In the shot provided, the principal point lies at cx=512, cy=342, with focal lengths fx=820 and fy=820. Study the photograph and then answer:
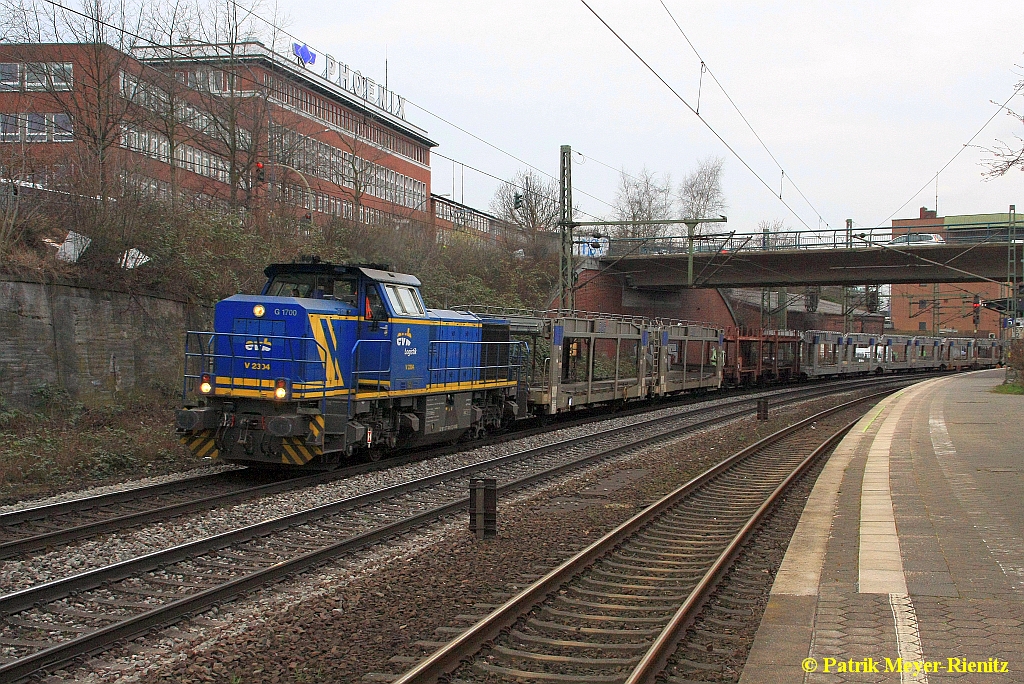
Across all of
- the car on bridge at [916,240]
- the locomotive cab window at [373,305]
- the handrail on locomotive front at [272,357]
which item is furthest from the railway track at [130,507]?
the car on bridge at [916,240]

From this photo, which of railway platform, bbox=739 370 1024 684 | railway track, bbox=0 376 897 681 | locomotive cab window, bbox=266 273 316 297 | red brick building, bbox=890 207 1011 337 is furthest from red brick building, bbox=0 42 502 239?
red brick building, bbox=890 207 1011 337

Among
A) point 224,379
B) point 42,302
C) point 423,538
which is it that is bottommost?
point 423,538

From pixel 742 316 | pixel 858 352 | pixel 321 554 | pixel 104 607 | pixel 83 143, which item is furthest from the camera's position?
pixel 742 316

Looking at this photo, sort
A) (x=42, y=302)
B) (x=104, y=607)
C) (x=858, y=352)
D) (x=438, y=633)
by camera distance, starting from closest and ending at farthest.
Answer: (x=438, y=633) < (x=104, y=607) < (x=42, y=302) < (x=858, y=352)

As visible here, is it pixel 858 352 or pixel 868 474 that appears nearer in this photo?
pixel 868 474

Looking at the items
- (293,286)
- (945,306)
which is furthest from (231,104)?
(945,306)

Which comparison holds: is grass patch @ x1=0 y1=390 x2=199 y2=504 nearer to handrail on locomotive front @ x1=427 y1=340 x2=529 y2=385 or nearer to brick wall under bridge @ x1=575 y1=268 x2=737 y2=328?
handrail on locomotive front @ x1=427 y1=340 x2=529 y2=385

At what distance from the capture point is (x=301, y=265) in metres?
13.7

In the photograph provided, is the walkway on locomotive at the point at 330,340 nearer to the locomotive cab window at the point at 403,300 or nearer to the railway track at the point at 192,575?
the locomotive cab window at the point at 403,300

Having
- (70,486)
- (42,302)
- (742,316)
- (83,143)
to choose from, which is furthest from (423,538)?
(742,316)

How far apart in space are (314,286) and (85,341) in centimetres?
631

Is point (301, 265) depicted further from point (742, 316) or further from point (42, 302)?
point (742, 316)

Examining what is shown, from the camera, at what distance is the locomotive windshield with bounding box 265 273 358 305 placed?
44.9ft

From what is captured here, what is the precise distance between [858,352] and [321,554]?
5056 cm
